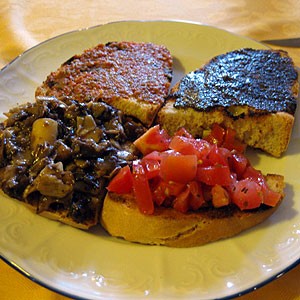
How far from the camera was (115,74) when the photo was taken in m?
3.45

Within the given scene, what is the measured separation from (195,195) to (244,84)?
1.24 meters

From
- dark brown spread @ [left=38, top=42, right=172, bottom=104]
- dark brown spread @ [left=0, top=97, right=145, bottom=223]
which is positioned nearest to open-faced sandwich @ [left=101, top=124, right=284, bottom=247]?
dark brown spread @ [left=0, top=97, right=145, bottom=223]

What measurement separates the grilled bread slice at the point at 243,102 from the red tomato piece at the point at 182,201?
923 mm

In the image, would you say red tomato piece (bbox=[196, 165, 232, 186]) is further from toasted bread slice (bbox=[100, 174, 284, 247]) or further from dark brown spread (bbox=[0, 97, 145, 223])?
dark brown spread (bbox=[0, 97, 145, 223])

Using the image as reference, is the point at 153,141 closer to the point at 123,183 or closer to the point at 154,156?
the point at 154,156

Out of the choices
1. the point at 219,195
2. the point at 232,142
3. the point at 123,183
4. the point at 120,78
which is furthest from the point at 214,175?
the point at 120,78

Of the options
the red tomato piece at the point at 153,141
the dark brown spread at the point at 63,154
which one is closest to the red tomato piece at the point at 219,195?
the red tomato piece at the point at 153,141

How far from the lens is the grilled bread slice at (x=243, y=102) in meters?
3.02

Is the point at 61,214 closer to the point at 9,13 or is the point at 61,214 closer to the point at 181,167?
the point at 181,167

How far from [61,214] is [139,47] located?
1878mm

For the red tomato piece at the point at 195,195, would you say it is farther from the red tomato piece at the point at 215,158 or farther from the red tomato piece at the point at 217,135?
the red tomato piece at the point at 217,135

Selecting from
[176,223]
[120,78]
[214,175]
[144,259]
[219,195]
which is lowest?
[144,259]

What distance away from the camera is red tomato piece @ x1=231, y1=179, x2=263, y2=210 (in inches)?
93.4

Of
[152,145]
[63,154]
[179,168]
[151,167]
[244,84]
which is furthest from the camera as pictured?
[244,84]
